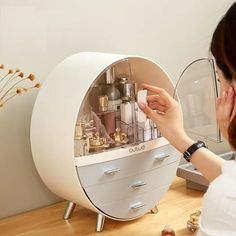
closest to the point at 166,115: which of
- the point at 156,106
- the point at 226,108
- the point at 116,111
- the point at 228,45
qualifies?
the point at 156,106

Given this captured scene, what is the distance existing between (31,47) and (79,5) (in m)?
0.18

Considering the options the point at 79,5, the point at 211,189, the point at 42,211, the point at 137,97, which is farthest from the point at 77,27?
the point at 211,189

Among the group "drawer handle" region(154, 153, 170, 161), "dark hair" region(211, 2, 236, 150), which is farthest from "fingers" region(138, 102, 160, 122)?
"dark hair" region(211, 2, 236, 150)

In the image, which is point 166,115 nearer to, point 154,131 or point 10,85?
point 154,131

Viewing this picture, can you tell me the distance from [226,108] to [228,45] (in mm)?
131

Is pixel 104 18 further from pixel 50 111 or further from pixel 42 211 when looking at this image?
pixel 42 211

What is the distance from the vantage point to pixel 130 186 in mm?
1061

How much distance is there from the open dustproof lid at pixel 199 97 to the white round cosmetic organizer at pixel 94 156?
0.15 ft

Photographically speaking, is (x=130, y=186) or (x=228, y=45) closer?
(x=228, y=45)

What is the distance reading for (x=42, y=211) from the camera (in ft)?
3.87

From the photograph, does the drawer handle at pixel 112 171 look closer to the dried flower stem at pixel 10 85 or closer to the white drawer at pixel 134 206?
the white drawer at pixel 134 206

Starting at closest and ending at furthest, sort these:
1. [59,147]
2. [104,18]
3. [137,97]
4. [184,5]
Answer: [59,147] → [137,97] → [104,18] → [184,5]

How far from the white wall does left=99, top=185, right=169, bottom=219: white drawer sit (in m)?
0.24

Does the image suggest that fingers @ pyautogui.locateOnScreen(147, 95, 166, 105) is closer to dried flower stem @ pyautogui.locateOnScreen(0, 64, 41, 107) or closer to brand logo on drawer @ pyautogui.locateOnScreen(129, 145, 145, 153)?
brand logo on drawer @ pyautogui.locateOnScreen(129, 145, 145, 153)
